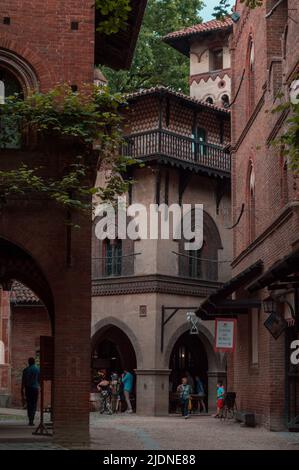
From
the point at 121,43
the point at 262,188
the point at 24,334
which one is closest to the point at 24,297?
the point at 24,334

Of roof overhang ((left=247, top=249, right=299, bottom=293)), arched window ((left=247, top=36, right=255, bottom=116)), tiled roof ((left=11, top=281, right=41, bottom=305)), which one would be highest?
arched window ((left=247, top=36, right=255, bottom=116))

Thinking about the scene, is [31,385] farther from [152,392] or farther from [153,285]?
[153,285]

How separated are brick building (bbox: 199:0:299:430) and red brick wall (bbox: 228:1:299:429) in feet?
0.08

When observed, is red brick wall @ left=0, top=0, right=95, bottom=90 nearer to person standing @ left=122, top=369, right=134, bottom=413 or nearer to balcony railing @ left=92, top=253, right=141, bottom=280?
person standing @ left=122, top=369, right=134, bottom=413

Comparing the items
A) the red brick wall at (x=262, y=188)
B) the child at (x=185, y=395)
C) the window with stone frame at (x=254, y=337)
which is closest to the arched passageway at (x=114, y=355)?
the child at (x=185, y=395)

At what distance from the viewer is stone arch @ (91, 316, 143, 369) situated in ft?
121

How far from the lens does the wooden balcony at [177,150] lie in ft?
124

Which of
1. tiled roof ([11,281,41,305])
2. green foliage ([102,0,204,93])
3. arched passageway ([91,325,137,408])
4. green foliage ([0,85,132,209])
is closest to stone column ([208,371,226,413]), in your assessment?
arched passageway ([91,325,137,408])

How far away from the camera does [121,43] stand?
2302 cm

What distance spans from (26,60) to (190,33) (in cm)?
2779

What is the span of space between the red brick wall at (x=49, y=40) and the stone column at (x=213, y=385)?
22.6m

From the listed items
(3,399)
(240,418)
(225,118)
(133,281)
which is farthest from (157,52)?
(240,418)

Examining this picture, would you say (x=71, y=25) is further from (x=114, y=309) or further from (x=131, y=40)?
(x=114, y=309)

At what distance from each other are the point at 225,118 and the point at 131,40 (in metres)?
18.7
